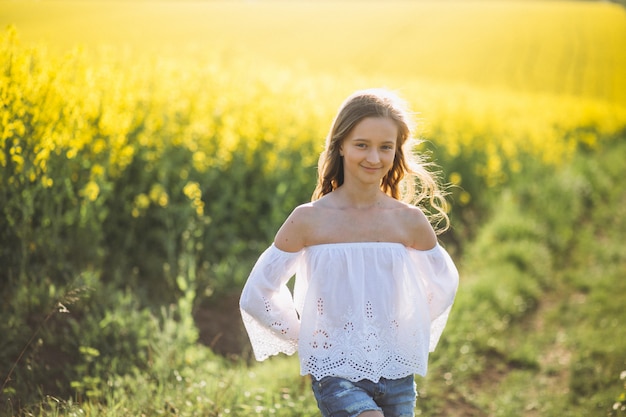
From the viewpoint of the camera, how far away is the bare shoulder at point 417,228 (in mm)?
2773

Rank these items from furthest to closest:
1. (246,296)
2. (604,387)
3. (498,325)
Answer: (498,325) → (604,387) → (246,296)

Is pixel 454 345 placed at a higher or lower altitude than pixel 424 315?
lower

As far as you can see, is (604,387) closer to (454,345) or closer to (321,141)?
(454,345)

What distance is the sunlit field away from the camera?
3.90m

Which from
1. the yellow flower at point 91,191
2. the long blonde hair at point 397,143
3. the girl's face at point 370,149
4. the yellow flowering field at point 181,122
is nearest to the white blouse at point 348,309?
the girl's face at point 370,149

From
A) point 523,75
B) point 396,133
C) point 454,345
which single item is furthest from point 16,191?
point 523,75

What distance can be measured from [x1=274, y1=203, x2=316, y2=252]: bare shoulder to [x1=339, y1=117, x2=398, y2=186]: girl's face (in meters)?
0.27

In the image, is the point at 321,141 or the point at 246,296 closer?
the point at 246,296

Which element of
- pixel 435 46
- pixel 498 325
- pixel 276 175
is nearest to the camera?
pixel 498 325

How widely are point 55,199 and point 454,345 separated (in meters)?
3.09

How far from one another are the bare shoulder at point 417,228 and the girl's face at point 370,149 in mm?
206

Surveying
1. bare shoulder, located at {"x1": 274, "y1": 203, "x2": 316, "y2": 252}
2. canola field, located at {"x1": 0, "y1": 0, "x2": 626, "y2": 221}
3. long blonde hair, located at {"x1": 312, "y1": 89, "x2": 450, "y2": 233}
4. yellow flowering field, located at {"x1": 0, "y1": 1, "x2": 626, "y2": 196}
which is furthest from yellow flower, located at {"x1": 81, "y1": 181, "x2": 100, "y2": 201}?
bare shoulder, located at {"x1": 274, "y1": 203, "x2": 316, "y2": 252}

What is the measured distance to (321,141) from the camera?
7.52m

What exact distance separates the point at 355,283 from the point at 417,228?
0.38 meters
